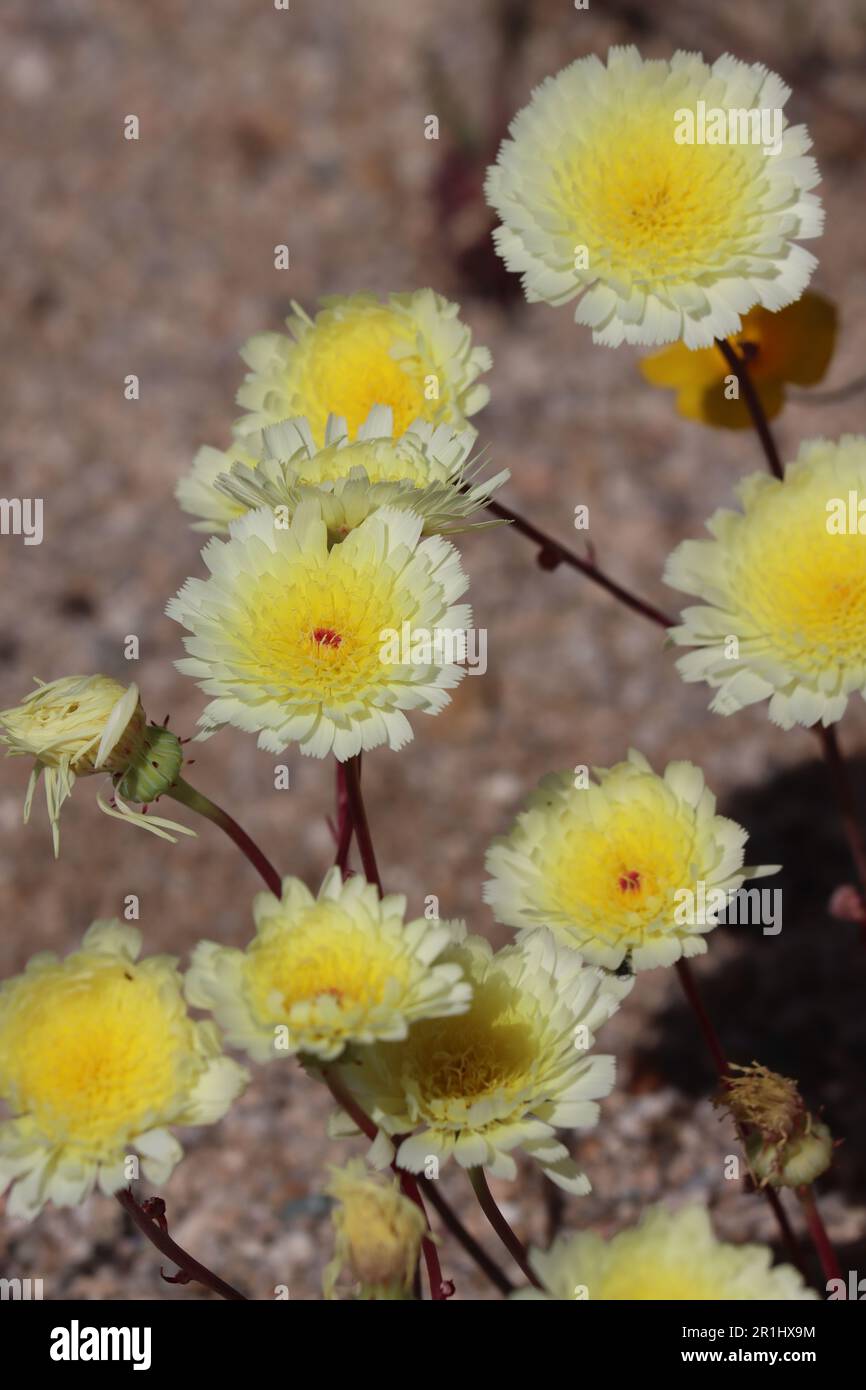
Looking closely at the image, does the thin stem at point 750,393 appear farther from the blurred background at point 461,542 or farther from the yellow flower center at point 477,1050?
the blurred background at point 461,542

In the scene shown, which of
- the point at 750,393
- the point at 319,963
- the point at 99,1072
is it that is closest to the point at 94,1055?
the point at 99,1072

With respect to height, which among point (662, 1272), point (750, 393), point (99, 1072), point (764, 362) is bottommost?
point (662, 1272)

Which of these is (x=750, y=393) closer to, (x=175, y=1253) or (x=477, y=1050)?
(x=477, y=1050)

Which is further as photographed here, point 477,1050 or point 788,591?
point 788,591

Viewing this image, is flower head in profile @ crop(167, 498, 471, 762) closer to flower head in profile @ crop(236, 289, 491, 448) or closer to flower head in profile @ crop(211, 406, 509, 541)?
flower head in profile @ crop(211, 406, 509, 541)

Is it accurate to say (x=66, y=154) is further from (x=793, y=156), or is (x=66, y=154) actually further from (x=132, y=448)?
(x=793, y=156)

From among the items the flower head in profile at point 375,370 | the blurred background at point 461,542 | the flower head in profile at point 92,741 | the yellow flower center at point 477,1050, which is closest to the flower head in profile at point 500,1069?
the yellow flower center at point 477,1050
